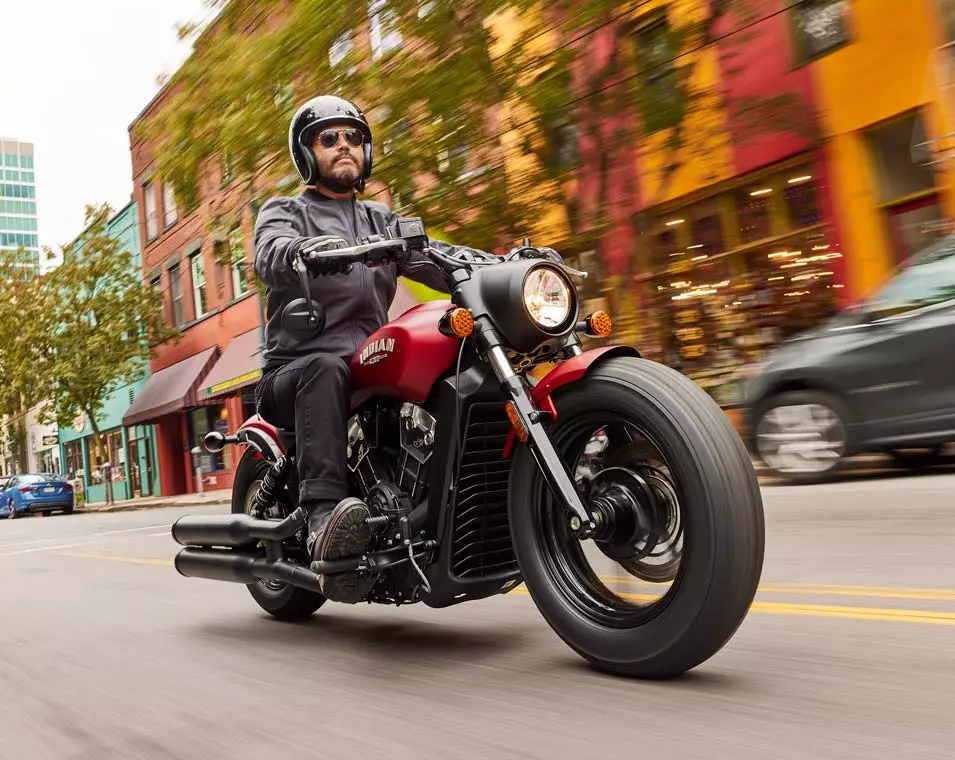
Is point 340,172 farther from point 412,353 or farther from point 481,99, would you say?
point 481,99

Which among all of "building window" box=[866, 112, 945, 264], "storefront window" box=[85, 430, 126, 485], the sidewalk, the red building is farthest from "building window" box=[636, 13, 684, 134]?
"storefront window" box=[85, 430, 126, 485]

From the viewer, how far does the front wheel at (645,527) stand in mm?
2457

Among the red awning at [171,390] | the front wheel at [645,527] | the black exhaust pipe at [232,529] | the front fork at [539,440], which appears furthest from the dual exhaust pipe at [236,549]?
the red awning at [171,390]

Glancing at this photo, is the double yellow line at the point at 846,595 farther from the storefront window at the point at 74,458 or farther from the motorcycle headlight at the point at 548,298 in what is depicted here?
the storefront window at the point at 74,458

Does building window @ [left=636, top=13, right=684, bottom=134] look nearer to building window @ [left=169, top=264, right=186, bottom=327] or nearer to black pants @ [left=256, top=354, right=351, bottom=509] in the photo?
black pants @ [left=256, top=354, right=351, bottom=509]

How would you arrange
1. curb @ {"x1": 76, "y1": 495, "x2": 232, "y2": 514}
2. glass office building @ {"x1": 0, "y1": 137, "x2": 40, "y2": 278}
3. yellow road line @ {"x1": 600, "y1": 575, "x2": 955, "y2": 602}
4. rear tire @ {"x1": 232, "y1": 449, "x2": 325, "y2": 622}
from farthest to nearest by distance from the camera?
glass office building @ {"x1": 0, "y1": 137, "x2": 40, "y2": 278} → curb @ {"x1": 76, "y1": 495, "x2": 232, "y2": 514} → rear tire @ {"x1": 232, "y1": 449, "x2": 325, "y2": 622} → yellow road line @ {"x1": 600, "y1": 575, "x2": 955, "y2": 602}

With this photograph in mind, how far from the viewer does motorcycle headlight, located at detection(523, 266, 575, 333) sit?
2922mm

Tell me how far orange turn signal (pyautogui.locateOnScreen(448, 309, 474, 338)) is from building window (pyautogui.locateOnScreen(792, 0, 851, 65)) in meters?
11.5

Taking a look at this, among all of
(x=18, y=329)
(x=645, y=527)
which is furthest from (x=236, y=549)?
(x=18, y=329)

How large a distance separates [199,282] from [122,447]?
30.0 ft

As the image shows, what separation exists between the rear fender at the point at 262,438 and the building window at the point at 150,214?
32.2 meters

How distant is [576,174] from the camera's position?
360 inches

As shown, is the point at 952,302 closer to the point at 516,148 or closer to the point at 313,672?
the point at 516,148

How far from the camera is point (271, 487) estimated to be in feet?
13.5
